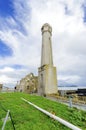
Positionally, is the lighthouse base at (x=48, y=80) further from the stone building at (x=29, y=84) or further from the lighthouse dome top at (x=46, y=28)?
the stone building at (x=29, y=84)

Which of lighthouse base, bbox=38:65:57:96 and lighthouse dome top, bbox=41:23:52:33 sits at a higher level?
lighthouse dome top, bbox=41:23:52:33

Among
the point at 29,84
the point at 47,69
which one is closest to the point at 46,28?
the point at 47,69

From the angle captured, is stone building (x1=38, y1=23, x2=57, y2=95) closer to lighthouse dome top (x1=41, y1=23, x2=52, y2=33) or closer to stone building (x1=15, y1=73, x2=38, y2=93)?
lighthouse dome top (x1=41, y1=23, x2=52, y2=33)

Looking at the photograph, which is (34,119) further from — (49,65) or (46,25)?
(46,25)

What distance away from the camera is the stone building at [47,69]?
22.2m

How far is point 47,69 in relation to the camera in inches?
883

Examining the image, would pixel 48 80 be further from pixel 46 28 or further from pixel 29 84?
pixel 29 84

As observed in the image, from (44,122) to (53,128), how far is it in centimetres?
74

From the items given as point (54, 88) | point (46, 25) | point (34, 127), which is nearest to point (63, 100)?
point (54, 88)

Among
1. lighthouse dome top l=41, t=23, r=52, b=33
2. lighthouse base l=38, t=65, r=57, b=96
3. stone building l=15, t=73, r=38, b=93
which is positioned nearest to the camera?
lighthouse base l=38, t=65, r=57, b=96

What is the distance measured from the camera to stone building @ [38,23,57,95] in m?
22.2

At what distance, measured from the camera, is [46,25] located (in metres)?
25.3

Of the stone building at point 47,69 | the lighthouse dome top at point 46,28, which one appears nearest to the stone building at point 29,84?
the stone building at point 47,69

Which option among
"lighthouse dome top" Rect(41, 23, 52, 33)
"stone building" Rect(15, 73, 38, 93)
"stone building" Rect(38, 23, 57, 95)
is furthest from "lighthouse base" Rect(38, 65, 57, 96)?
"stone building" Rect(15, 73, 38, 93)
